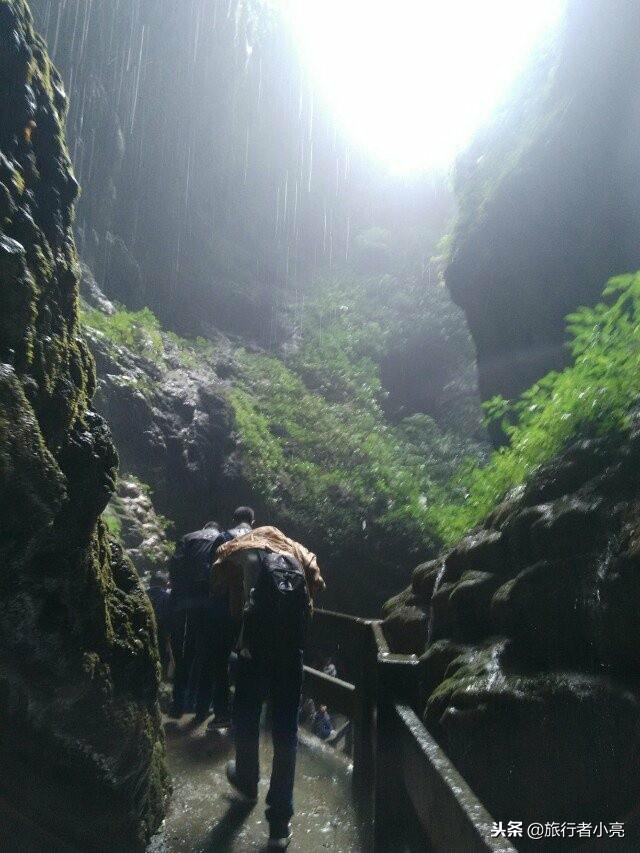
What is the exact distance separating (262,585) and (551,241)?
42.9ft

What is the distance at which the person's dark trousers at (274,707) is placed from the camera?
11.8 ft

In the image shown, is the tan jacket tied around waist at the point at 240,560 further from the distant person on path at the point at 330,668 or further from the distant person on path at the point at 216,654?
the distant person on path at the point at 330,668

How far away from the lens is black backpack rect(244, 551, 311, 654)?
146 inches

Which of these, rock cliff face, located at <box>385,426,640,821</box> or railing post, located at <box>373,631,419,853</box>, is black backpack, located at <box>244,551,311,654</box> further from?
rock cliff face, located at <box>385,426,640,821</box>

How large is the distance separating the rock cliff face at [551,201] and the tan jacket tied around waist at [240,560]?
409 inches

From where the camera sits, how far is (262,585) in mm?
3787

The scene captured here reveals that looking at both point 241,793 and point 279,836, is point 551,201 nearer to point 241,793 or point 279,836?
point 241,793

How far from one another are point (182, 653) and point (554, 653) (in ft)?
12.5

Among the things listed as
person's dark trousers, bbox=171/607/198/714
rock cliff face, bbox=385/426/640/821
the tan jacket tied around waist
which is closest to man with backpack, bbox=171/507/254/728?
person's dark trousers, bbox=171/607/198/714

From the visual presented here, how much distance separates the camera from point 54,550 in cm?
273

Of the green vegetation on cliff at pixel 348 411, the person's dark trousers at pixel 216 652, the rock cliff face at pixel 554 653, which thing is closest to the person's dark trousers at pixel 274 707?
the rock cliff face at pixel 554 653

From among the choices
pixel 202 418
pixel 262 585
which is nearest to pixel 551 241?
pixel 202 418

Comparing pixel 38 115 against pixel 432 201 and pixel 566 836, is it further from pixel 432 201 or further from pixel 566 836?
pixel 432 201

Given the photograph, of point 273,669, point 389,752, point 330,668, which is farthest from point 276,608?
point 330,668
